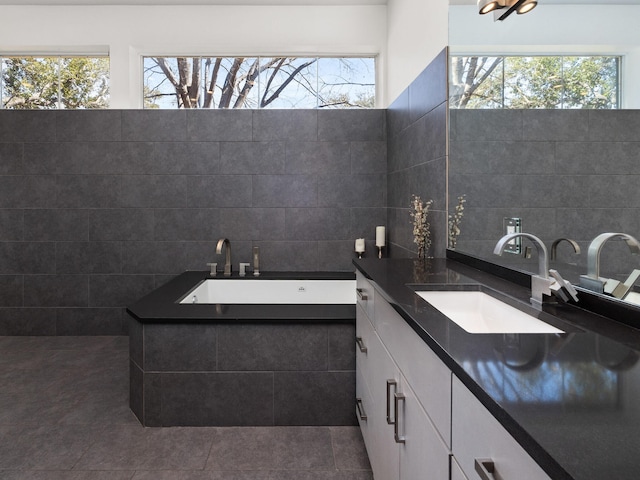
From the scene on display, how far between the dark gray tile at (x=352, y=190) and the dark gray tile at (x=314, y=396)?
1974 mm

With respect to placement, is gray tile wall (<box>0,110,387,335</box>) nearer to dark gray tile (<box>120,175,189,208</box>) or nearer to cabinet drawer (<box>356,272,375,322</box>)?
dark gray tile (<box>120,175,189,208</box>)

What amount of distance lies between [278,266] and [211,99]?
1.60m

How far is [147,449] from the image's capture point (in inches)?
96.3

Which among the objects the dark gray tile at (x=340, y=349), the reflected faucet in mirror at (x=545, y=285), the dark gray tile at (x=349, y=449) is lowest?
the dark gray tile at (x=349, y=449)

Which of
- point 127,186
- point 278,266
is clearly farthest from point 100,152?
point 278,266

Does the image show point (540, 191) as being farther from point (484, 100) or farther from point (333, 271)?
point (333, 271)

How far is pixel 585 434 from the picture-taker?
665 millimetres

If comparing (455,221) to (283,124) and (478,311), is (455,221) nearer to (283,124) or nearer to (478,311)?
(478,311)

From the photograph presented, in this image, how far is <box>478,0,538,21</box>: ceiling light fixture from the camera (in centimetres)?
183

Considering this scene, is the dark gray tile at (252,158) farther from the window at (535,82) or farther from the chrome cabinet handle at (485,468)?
the chrome cabinet handle at (485,468)

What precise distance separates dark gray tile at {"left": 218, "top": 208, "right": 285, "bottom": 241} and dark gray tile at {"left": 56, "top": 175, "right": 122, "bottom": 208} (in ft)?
3.18

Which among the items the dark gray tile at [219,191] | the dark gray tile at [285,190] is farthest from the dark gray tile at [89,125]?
the dark gray tile at [285,190]

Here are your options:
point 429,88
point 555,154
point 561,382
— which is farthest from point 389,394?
point 429,88

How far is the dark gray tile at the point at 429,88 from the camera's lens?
2.71 metres
